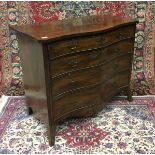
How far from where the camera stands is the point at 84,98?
6.46ft

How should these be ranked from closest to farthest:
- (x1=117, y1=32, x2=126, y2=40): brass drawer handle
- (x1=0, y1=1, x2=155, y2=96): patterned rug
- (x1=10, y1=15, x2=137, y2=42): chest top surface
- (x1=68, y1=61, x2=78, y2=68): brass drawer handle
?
(x1=10, y1=15, x2=137, y2=42): chest top surface
(x1=68, y1=61, x2=78, y2=68): brass drawer handle
(x1=117, y1=32, x2=126, y2=40): brass drawer handle
(x1=0, y1=1, x2=155, y2=96): patterned rug

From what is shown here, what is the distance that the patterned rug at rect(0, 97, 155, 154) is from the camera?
1.85 metres

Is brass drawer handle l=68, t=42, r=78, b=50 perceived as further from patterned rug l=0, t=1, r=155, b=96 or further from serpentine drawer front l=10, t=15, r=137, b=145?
patterned rug l=0, t=1, r=155, b=96

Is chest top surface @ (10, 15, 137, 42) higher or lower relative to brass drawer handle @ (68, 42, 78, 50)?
higher

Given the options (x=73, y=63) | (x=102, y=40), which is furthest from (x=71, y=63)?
(x=102, y=40)

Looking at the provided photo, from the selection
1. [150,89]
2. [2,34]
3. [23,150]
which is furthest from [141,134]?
[2,34]

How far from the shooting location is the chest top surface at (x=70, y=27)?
165 cm

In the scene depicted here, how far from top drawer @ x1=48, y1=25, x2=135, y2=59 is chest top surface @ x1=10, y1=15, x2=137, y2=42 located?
0.17ft

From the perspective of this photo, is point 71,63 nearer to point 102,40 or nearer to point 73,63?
point 73,63

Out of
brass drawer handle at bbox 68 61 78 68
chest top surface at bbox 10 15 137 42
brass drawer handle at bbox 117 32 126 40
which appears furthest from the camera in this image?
brass drawer handle at bbox 117 32 126 40

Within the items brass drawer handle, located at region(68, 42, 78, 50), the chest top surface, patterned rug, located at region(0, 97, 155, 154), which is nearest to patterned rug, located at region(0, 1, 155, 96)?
the chest top surface

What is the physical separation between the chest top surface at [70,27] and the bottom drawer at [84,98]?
46cm

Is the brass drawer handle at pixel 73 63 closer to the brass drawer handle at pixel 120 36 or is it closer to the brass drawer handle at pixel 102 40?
the brass drawer handle at pixel 102 40

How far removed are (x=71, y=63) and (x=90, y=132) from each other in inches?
24.9
